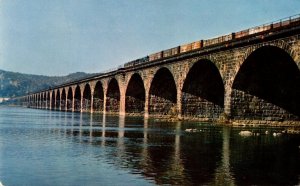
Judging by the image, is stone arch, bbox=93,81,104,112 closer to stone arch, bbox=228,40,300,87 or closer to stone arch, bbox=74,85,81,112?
stone arch, bbox=74,85,81,112

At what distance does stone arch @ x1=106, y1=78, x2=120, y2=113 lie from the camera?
75.2 metres

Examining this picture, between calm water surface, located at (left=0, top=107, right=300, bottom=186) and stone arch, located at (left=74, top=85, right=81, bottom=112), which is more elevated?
stone arch, located at (left=74, top=85, right=81, bottom=112)

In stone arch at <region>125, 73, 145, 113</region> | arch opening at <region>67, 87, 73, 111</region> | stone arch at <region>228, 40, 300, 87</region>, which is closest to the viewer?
stone arch at <region>228, 40, 300, 87</region>

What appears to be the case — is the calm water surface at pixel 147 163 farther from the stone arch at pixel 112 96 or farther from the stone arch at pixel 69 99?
the stone arch at pixel 69 99

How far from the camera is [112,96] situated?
76000 millimetres

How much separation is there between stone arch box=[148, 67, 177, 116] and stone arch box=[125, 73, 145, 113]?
8362 mm

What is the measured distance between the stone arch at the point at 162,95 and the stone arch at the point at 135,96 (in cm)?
836

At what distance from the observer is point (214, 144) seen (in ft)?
71.8

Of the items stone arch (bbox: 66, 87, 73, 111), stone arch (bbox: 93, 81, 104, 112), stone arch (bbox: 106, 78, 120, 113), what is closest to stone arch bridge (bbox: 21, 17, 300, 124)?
stone arch (bbox: 106, 78, 120, 113)

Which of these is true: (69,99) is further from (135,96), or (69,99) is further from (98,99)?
(135,96)

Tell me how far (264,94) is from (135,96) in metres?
32.3

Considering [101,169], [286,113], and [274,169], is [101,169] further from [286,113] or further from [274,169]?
[286,113]

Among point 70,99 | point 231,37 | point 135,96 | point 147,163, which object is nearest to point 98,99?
point 135,96

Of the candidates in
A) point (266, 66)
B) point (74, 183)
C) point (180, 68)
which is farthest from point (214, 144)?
point (180, 68)
